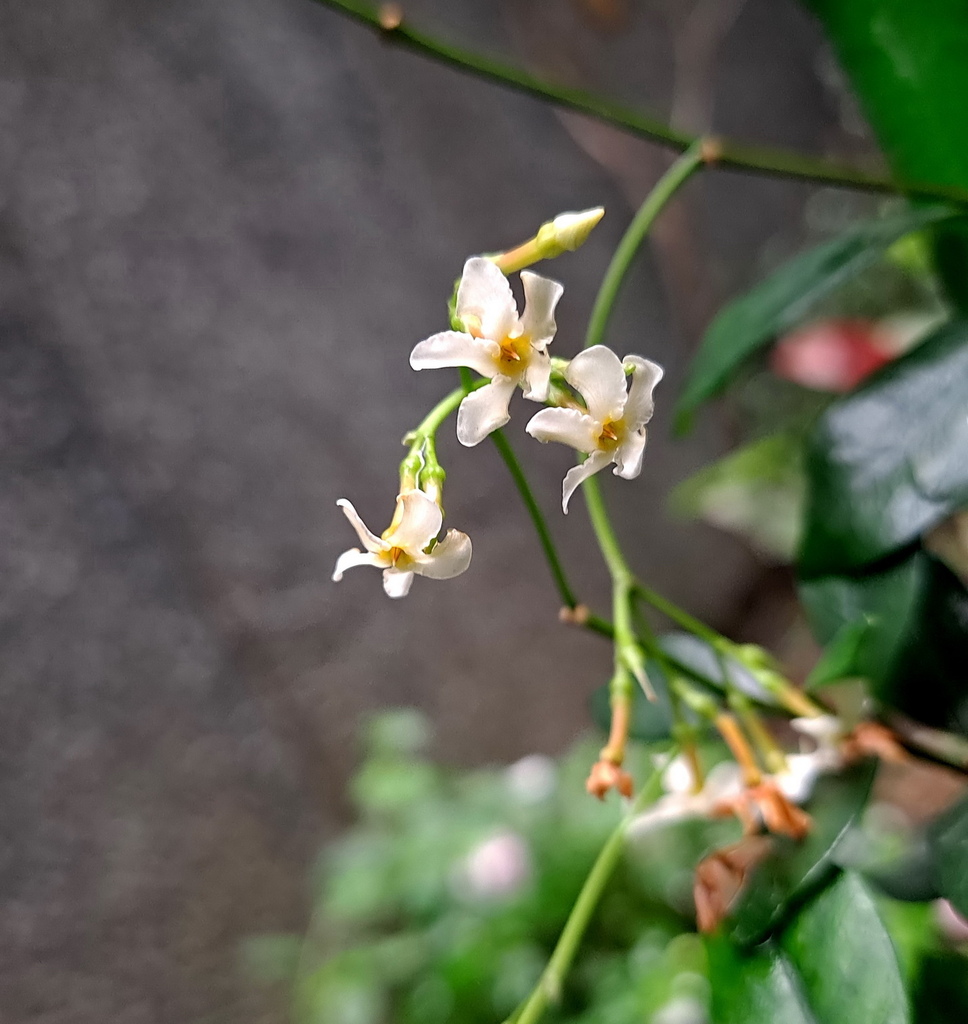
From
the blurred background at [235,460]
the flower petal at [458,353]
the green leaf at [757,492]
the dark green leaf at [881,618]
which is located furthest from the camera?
the green leaf at [757,492]

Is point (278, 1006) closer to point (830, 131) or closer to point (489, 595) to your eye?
point (489, 595)

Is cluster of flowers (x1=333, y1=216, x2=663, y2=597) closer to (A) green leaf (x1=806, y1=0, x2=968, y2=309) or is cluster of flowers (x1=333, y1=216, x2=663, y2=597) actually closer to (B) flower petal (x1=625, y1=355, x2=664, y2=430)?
(B) flower petal (x1=625, y1=355, x2=664, y2=430)

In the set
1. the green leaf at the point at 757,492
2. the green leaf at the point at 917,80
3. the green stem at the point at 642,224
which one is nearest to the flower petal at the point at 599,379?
the green stem at the point at 642,224

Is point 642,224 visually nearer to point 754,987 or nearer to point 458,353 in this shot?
point 458,353

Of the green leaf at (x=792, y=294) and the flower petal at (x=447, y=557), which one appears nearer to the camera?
the flower petal at (x=447, y=557)

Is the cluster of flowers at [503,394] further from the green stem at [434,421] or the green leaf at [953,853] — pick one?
the green leaf at [953,853]

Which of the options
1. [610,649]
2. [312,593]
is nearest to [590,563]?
[610,649]

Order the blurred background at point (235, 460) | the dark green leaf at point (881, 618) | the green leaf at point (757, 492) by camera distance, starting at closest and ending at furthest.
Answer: the dark green leaf at point (881, 618)
the blurred background at point (235, 460)
the green leaf at point (757, 492)
